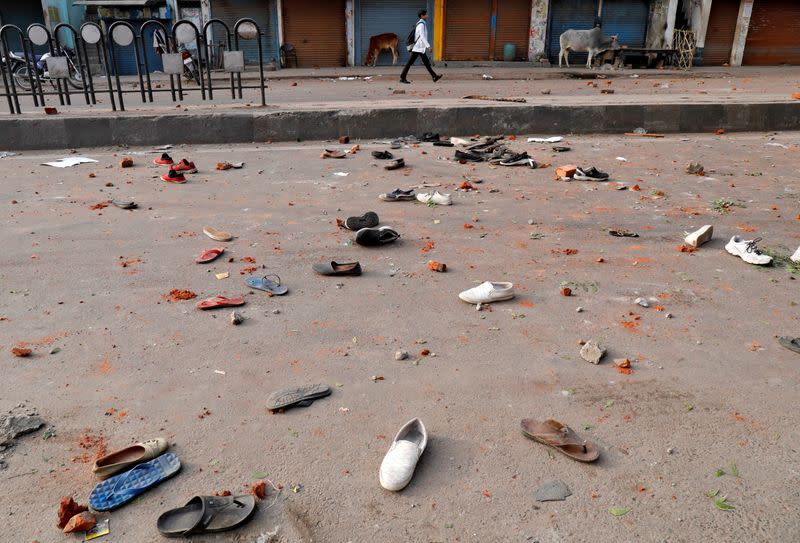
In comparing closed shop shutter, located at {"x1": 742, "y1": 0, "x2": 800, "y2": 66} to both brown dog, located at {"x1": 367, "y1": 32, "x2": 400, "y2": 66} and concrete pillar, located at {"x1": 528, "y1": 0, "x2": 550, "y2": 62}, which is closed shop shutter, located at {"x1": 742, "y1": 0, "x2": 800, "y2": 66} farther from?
brown dog, located at {"x1": 367, "y1": 32, "x2": 400, "y2": 66}

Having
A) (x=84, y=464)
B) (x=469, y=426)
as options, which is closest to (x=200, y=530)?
(x=84, y=464)

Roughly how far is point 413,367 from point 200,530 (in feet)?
3.98

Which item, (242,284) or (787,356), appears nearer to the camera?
(787,356)

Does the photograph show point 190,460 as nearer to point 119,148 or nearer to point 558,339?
point 558,339

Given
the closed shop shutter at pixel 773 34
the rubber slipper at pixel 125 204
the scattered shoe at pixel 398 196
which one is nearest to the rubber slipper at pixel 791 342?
the scattered shoe at pixel 398 196

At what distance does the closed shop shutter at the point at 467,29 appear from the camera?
22047mm

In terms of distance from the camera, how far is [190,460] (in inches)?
86.0

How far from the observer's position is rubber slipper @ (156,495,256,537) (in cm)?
184

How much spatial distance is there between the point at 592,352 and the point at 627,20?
76.6 ft

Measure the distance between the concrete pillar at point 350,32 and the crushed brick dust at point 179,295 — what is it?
20.3 metres

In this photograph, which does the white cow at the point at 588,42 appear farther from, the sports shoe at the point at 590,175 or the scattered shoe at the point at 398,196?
the scattered shoe at the point at 398,196

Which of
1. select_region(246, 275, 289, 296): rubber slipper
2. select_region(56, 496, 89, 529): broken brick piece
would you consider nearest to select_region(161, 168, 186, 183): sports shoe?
select_region(246, 275, 289, 296): rubber slipper

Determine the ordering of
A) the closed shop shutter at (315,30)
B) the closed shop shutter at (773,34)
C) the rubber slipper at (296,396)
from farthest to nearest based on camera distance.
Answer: the closed shop shutter at (773,34)
the closed shop shutter at (315,30)
the rubber slipper at (296,396)

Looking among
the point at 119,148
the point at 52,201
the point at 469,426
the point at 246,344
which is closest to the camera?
the point at 469,426
